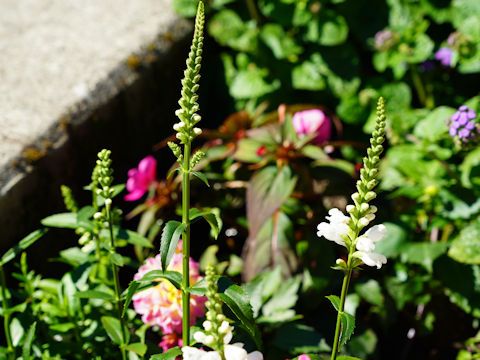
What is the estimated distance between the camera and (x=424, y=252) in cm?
183

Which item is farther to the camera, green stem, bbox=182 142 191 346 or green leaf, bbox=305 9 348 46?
green leaf, bbox=305 9 348 46

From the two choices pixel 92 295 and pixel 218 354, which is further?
pixel 92 295

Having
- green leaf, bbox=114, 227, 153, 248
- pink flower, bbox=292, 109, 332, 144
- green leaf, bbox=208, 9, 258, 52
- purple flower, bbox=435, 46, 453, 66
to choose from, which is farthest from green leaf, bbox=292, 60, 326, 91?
green leaf, bbox=114, 227, 153, 248

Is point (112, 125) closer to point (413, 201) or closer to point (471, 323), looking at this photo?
point (413, 201)

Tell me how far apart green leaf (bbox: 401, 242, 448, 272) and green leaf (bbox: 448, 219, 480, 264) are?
1.4 inches

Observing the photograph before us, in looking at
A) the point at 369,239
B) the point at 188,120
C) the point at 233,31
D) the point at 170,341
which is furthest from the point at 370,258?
the point at 233,31

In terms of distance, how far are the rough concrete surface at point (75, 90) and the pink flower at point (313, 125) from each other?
0.64 metres

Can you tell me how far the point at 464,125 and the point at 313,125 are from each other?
54 centimetres

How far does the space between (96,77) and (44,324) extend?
3.30 feet

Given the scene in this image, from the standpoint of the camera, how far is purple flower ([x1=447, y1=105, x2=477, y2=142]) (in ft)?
5.74

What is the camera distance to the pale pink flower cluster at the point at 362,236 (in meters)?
0.97

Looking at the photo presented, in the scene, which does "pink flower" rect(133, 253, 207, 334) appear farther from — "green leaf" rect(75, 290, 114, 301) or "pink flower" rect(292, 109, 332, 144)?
"pink flower" rect(292, 109, 332, 144)

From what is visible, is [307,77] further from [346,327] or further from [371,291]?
[346,327]

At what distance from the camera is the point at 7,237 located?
1.76m
